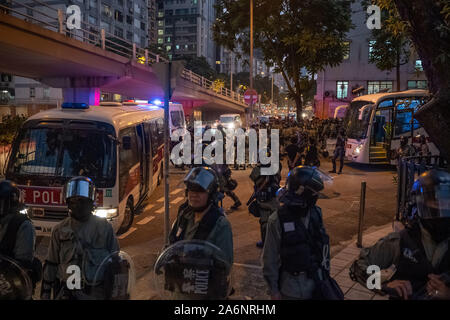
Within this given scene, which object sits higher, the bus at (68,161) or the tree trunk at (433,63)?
the tree trunk at (433,63)

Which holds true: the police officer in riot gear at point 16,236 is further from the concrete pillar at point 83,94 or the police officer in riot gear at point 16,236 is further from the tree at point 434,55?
the concrete pillar at point 83,94

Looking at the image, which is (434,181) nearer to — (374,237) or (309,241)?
(309,241)

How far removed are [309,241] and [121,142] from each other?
565 cm

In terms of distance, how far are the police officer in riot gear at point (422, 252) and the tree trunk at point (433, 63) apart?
2.98 meters

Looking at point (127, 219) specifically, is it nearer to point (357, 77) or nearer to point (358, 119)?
point (358, 119)

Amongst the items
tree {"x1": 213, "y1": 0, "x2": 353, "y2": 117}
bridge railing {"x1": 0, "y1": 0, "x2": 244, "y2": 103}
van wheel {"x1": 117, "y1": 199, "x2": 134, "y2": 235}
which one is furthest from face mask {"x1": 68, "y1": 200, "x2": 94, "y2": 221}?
tree {"x1": 213, "y1": 0, "x2": 353, "y2": 117}

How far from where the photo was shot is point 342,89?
41.8 meters

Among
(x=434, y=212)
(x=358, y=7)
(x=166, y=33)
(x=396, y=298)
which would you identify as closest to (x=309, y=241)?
(x=396, y=298)

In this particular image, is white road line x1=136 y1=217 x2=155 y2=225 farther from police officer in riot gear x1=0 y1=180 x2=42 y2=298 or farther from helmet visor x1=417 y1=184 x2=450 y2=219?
helmet visor x1=417 y1=184 x2=450 y2=219

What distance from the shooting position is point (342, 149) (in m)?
15.3

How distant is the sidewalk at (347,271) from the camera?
4.93 metres

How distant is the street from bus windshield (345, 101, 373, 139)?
3275 mm

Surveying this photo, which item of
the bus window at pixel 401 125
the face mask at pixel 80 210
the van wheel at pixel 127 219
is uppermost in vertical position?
the bus window at pixel 401 125

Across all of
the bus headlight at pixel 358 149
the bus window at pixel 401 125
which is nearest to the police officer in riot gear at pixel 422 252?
the bus headlight at pixel 358 149
